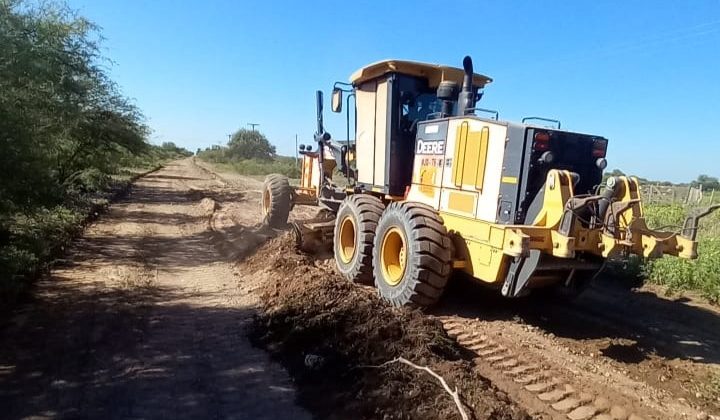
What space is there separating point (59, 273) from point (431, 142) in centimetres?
603

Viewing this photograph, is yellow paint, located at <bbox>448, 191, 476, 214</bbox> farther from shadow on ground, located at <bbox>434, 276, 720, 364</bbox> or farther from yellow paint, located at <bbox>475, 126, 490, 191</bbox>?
shadow on ground, located at <bbox>434, 276, 720, 364</bbox>

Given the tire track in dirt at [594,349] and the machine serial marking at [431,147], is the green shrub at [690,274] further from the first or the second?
the machine serial marking at [431,147]

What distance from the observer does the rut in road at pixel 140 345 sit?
4.04 metres

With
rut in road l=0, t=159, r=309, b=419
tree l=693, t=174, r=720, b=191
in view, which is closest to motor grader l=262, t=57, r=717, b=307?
rut in road l=0, t=159, r=309, b=419

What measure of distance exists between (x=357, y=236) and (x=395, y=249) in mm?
725

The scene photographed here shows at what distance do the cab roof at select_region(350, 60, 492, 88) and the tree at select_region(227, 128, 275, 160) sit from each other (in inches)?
3076

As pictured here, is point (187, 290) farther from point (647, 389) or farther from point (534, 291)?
point (647, 389)

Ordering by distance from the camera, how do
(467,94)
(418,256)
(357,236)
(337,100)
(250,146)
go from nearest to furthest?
(418,256) < (467,94) < (357,236) < (337,100) < (250,146)

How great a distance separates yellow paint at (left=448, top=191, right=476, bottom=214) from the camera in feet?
18.9

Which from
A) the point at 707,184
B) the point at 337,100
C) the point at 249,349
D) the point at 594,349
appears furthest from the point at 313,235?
the point at 707,184

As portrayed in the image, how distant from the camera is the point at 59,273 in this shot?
26.1 ft

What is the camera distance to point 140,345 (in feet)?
17.0

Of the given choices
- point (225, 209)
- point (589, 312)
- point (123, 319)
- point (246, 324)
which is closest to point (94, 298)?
point (123, 319)

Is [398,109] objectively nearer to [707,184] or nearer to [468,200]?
[468,200]
